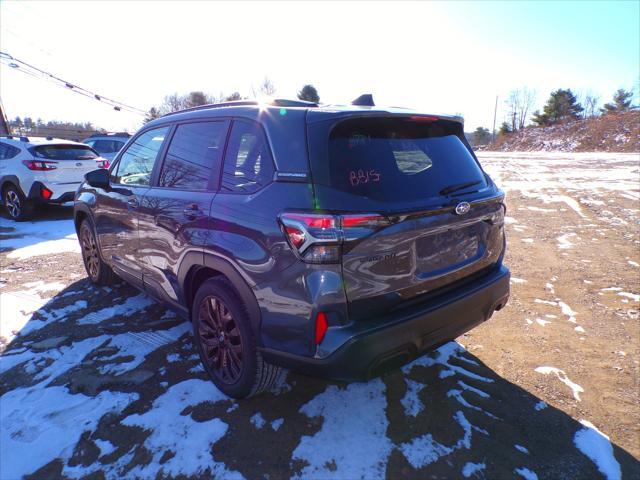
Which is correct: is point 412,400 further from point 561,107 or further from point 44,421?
point 561,107

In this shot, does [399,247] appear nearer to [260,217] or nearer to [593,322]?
[260,217]

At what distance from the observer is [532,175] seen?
45.1 feet

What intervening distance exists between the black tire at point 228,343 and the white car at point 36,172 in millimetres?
7311

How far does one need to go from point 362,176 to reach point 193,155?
4.58 ft

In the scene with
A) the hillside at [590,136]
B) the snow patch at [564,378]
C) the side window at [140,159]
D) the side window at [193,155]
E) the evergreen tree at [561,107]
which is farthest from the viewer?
the evergreen tree at [561,107]

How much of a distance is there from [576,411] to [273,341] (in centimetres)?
203

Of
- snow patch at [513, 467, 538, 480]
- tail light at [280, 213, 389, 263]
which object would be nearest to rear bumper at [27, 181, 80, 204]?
tail light at [280, 213, 389, 263]

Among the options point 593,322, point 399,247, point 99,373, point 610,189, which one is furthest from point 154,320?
point 610,189

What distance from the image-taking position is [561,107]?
167 ft

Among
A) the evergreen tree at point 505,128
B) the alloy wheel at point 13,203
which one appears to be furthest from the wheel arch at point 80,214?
the evergreen tree at point 505,128

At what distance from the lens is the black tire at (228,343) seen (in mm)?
2295

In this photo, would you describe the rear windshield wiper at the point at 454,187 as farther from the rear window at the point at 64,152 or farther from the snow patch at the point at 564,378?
the rear window at the point at 64,152

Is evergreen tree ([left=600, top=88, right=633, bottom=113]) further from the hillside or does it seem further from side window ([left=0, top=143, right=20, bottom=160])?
side window ([left=0, top=143, right=20, bottom=160])

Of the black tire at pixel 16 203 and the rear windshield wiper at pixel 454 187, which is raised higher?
the rear windshield wiper at pixel 454 187
